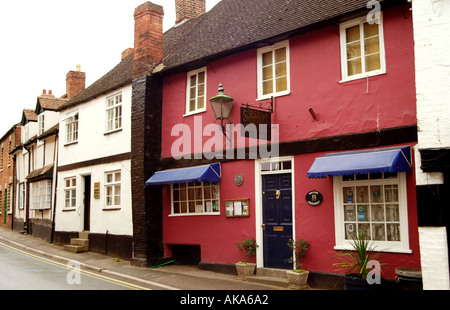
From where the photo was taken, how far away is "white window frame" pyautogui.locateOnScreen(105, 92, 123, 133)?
1557 cm

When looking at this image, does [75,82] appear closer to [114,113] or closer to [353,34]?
[114,113]

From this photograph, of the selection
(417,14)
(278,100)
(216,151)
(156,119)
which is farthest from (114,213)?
(417,14)

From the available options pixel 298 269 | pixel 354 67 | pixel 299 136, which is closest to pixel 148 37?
pixel 299 136

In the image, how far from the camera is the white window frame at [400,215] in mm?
8375

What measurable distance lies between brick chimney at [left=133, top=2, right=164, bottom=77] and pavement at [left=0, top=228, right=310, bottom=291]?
20.7 ft

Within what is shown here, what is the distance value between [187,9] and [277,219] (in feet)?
38.5

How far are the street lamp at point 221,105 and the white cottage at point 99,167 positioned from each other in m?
4.60

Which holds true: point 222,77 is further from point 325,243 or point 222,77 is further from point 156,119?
point 325,243

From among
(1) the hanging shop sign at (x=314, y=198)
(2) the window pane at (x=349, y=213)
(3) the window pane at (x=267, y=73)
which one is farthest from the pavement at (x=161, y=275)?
(3) the window pane at (x=267, y=73)

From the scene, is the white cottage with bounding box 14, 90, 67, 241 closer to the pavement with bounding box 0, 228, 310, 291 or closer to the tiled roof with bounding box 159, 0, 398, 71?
the pavement with bounding box 0, 228, 310, 291

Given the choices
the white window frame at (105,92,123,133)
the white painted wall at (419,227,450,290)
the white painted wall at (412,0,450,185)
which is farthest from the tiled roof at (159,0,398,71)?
the white painted wall at (419,227,450,290)

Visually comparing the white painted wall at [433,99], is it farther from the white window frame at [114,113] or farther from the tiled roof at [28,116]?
the tiled roof at [28,116]

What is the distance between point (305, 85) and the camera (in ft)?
33.7
